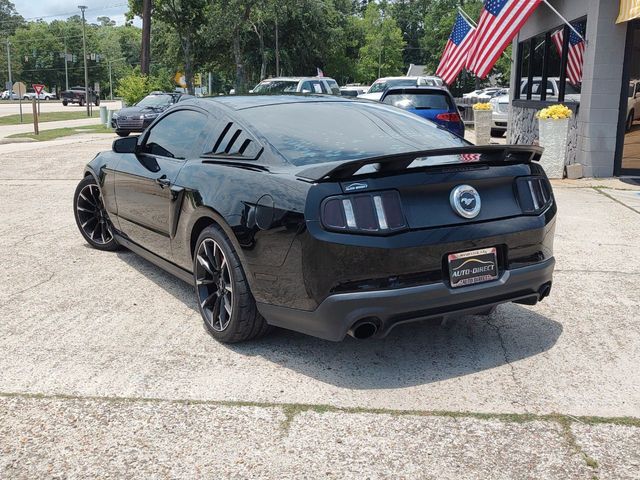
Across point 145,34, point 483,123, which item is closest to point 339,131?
point 483,123

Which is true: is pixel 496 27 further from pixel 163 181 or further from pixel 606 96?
pixel 163 181

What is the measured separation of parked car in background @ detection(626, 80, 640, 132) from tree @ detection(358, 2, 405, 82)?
6514 centimetres

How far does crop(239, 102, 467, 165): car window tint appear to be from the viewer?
13.7 feet

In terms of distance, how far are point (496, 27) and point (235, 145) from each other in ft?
34.0

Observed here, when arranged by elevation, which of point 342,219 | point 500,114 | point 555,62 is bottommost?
point 342,219

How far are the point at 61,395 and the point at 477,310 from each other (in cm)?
225

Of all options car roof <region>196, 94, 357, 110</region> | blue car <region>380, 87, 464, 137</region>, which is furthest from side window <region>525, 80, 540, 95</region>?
car roof <region>196, 94, 357, 110</region>

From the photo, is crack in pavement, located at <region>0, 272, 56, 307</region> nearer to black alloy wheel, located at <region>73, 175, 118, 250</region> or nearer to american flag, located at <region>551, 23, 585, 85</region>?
black alloy wheel, located at <region>73, 175, 118, 250</region>

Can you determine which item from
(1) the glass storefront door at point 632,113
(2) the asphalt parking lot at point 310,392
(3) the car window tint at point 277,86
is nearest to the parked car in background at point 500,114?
(3) the car window tint at point 277,86

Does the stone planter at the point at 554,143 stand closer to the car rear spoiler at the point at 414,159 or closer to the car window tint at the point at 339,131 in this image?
the car window tint at the point at 339,131

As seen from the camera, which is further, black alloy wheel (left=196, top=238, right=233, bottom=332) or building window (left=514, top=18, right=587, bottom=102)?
building window (left=514, top=18, right=587, bottom=102)

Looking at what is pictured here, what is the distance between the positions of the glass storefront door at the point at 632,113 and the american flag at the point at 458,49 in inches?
294

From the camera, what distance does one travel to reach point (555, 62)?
1611 cm

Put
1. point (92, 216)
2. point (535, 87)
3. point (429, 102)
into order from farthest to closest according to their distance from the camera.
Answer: point (535, 87) < point (429, 102) < point (92, 216)
